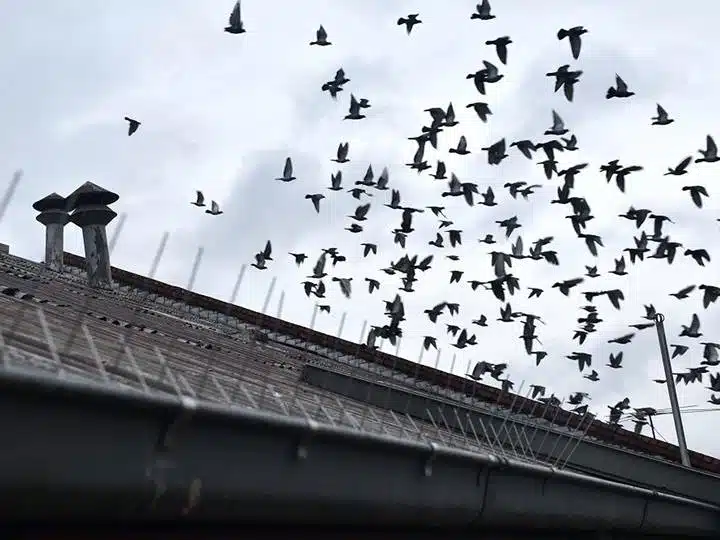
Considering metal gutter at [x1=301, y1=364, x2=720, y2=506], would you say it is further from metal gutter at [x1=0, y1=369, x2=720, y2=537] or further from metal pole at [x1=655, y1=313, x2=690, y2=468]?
metal pole at [x1=655, y1=313, x2=690, y2=468]

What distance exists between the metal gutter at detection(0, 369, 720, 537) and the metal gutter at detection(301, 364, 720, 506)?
6.30 m

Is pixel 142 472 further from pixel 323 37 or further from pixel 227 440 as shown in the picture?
pixel 323 37

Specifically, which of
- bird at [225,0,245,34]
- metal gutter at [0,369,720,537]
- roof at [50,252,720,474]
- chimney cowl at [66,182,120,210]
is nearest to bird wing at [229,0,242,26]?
bird at [225,0,245,34]

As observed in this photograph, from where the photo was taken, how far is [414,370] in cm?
2686

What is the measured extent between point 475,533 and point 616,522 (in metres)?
3.00

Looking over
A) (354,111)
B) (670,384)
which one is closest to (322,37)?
(354,111)

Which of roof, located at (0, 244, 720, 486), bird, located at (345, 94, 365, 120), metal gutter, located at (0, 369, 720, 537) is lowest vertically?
metal gutter, located at (0, 369, 720, 537)

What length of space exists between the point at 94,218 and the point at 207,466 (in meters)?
17.2

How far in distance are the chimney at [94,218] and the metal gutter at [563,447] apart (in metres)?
7.20

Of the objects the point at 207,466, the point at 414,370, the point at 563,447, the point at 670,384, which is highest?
the point at 670,384

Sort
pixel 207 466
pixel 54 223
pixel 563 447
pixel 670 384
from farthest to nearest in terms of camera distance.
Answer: pixel 670 384, pixel 54 223, pixel 563 447, pixel 207 466

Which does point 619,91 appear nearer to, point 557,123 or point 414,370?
point 557,123

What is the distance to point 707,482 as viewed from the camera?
16828 millimetres

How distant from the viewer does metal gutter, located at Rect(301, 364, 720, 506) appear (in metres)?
15.3
